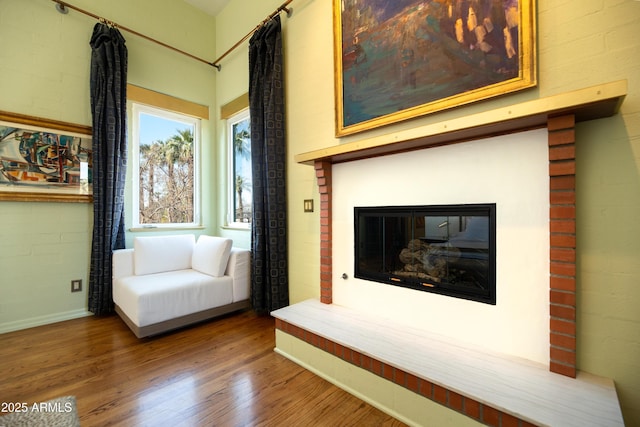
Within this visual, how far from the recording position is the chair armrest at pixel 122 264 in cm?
274

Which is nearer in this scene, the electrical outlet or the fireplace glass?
the fireplace glass

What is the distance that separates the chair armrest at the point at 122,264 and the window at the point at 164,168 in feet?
1.72

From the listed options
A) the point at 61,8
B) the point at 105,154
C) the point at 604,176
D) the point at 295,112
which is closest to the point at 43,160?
the point at 105,154

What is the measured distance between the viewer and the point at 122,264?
2.76 metres

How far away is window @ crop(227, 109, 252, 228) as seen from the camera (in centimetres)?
352

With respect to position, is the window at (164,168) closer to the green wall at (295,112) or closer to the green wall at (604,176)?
the green wall at (295,112)

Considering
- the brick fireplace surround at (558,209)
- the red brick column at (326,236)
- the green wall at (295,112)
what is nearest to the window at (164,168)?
the green wall at (295,112)

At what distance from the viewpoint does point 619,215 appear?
1.24 m

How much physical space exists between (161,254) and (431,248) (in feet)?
8.78

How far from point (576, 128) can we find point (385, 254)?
4.17 feet

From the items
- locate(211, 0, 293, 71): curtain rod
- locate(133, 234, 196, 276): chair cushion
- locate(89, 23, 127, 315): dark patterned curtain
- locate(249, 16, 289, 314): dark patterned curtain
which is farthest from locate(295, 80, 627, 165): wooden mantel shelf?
locate(89, 23, 127, 315): dark patterned curtain

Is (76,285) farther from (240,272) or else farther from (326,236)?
(326,236)

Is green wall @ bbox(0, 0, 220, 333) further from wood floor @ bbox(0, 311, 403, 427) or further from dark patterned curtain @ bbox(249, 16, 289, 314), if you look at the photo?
dark patterned curtain @ bbox(249, 16, 289, 314)

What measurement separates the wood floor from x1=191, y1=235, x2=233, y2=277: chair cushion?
0.59 metres
